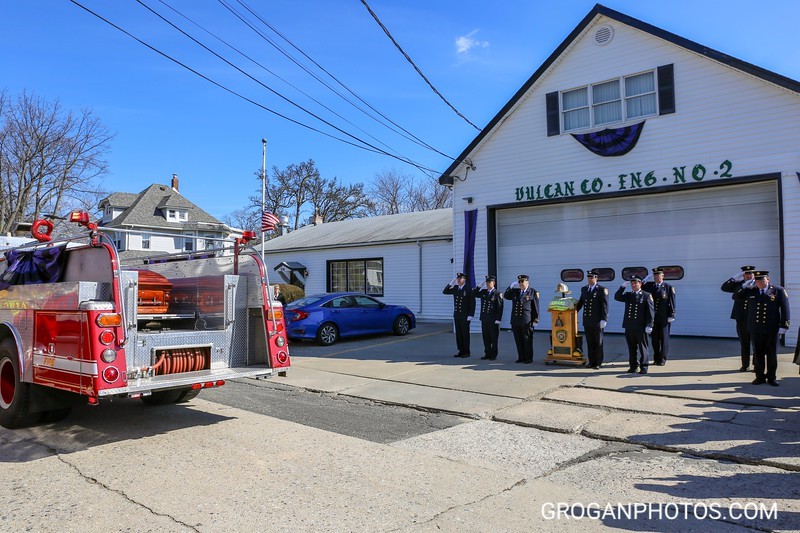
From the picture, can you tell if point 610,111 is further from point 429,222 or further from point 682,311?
point 429,222

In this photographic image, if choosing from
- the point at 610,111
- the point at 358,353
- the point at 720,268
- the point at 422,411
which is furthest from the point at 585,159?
the point at 422,411

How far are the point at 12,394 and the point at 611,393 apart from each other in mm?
7729

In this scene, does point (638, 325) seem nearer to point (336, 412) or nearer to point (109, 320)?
point (336, 412)

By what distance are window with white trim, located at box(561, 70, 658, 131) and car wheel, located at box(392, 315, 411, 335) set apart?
22.9 ft

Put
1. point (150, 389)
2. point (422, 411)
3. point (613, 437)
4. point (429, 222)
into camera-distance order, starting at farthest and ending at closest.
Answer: point (429, 222) < point (422, 411) < point (613, 437) < point (150, 389)

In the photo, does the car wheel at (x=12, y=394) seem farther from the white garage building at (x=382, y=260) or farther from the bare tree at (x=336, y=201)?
the bare tree at (x=336, y=201)

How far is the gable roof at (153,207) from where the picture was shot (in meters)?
46.7

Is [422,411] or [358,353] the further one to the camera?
[358,353]

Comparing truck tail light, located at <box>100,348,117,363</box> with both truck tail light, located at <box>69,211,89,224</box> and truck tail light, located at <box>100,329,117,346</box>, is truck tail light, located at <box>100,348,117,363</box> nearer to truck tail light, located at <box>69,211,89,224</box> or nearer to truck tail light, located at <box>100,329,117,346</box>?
truck tail light, located at <box>100,329,117,346</box>

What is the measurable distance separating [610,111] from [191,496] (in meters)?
13.3

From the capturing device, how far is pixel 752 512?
13.0 feet

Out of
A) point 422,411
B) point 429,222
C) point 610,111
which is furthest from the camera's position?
point 429,222

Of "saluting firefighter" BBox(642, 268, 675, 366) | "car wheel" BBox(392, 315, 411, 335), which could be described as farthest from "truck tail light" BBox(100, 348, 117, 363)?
"car wheel" BBox(392, 315, 411, 335)

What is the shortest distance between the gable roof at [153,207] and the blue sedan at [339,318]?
33.6m
